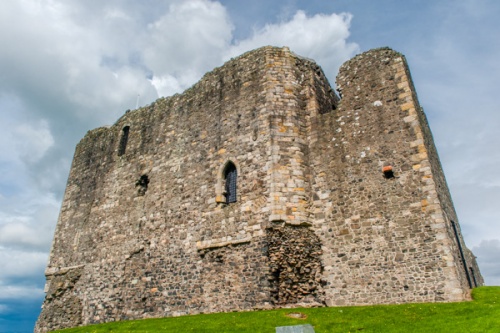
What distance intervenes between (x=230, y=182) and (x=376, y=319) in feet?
26.8

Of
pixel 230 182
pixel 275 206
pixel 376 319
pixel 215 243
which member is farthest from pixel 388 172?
pixel 215 243

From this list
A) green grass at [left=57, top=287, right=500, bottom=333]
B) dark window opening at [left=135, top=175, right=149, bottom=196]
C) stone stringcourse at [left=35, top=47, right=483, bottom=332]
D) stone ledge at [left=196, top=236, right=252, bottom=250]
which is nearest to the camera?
green grass at [left=57, top=287, right=500, bottom=333]

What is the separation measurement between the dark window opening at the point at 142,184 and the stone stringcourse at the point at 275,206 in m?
0.07

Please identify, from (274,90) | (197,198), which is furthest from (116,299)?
(274,90)

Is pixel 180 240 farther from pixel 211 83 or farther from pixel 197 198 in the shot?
pixel 211 83

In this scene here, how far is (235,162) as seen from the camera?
16578mm

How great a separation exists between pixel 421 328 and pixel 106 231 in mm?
16316

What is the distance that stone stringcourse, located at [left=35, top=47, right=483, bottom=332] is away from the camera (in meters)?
13.2

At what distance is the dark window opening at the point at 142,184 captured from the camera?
2047cm

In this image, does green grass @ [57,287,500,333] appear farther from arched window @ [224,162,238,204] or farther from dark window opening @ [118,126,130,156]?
dark window opening @ [118,126,130,156]

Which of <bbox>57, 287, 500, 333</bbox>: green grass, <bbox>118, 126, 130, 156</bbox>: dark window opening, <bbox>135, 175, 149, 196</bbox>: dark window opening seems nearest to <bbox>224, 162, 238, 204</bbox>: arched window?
<bbox>57, 287, 500, 333</bbox>: green grass

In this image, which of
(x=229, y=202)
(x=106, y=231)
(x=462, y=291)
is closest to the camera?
(x=462, y=291)

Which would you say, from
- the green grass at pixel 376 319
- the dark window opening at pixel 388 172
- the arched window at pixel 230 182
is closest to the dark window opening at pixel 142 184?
the arched window at pixel 230 182

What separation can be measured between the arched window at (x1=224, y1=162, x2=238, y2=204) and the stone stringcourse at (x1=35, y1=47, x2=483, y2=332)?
0.10m
